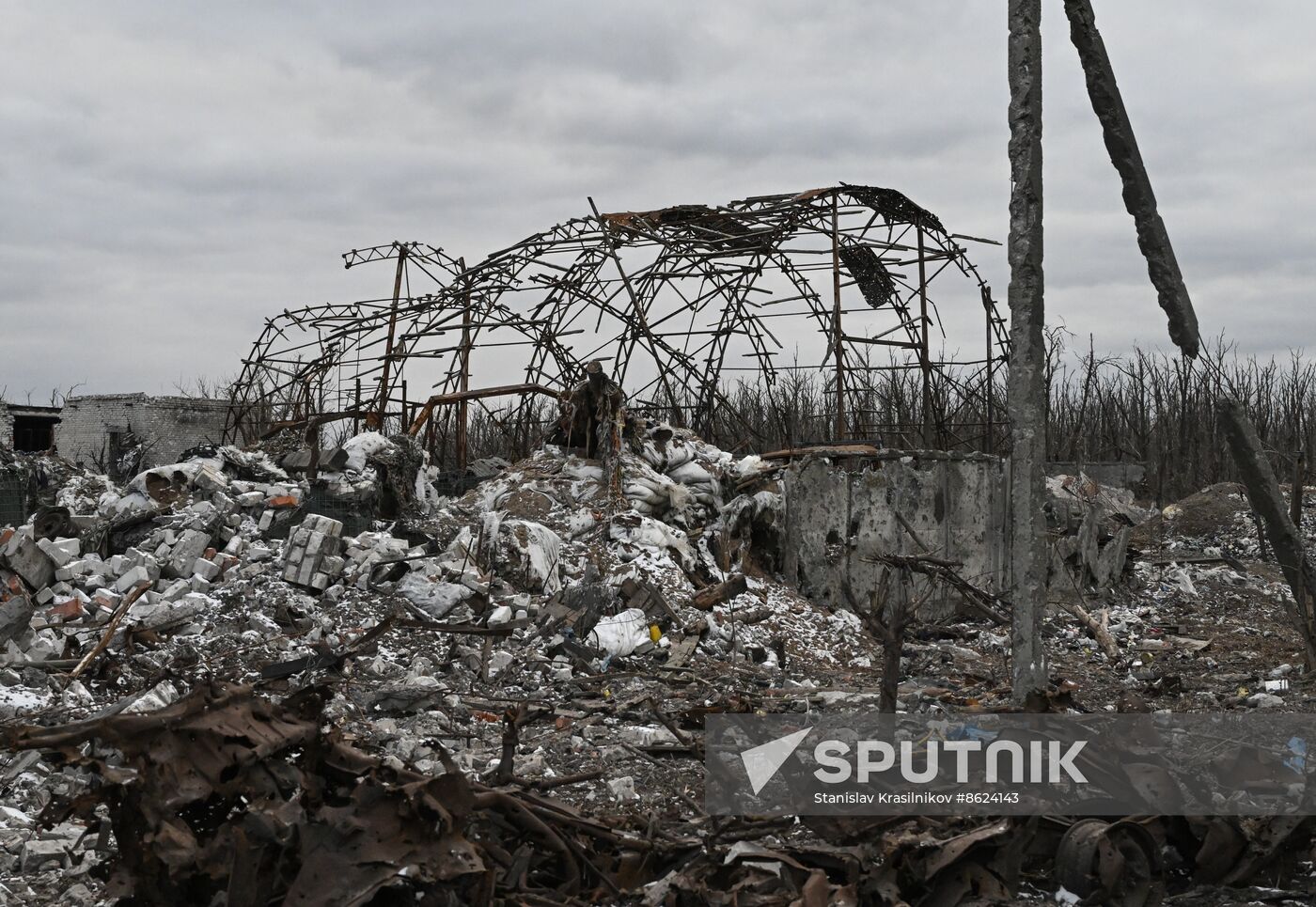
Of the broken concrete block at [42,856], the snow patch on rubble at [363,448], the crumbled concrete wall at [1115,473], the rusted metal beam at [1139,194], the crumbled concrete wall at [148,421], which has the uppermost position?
the rusted metal beam at [1139,194]

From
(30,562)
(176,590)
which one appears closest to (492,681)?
(176,590)

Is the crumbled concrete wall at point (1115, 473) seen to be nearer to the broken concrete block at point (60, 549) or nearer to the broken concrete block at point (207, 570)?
the broken concrete block at point (207, 570)

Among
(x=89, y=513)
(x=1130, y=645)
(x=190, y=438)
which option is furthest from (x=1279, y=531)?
(x=190, y=438)

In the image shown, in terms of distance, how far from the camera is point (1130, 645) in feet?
33.1

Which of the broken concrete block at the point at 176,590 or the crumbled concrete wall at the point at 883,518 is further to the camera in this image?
the crumbled concrete wall at the point at 883,518

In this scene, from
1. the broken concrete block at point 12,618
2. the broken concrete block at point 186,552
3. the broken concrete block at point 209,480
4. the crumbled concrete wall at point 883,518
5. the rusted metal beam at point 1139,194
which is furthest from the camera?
the broken concrete block at point 209,480

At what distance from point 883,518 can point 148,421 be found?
18.2 metres

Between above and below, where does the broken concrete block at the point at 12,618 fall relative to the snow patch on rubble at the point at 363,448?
below

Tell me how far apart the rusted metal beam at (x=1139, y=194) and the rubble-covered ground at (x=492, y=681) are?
265 cm

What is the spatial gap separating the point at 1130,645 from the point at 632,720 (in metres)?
5.52

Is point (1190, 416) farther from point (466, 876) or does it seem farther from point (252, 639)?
point (466, 876)

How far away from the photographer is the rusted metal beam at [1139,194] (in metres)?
7.21

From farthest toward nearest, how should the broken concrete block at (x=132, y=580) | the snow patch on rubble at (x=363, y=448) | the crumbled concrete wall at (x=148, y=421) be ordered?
the crumbled concrete wall at (x=148, y=421) → the snow patch on rubble at (x=363, y=448) → the broken concrete block at (x=132, y=580)

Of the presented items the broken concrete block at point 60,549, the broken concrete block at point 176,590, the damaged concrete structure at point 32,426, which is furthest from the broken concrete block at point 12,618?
the damaged concrete structure at point 32,426
